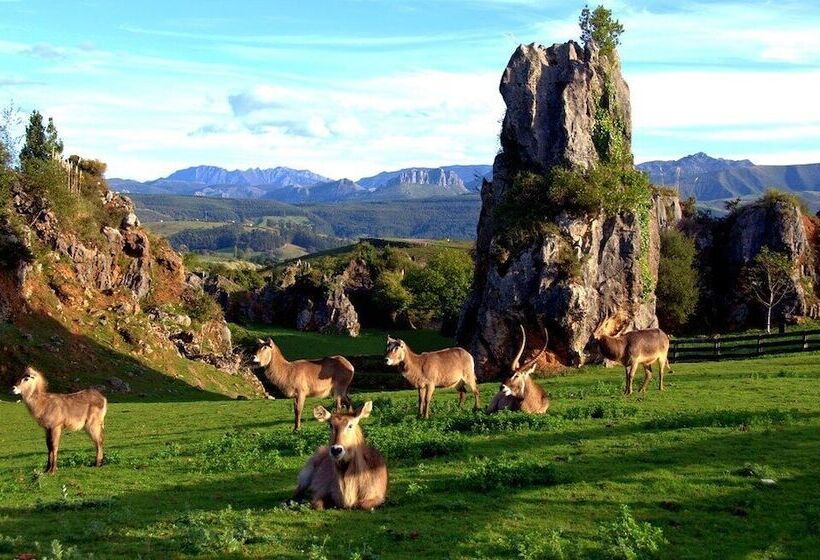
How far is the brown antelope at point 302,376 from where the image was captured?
2095 centimetres

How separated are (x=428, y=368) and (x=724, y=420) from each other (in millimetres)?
7831

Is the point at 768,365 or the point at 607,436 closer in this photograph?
the point at 607,436

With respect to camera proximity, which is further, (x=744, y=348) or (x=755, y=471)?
(x=744, y=348)

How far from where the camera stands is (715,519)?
10.9 m

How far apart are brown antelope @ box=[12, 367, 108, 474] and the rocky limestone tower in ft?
80.4

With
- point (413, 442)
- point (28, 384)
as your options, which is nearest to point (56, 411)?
point (28, 384)

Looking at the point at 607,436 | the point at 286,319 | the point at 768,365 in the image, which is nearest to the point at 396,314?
the point at 286,319

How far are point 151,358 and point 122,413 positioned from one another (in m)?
16.1

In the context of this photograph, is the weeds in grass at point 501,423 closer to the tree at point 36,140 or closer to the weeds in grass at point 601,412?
the weeds in grass at point 601,412

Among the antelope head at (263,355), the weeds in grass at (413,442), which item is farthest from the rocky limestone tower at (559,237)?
the weeds in grass at (413,442)

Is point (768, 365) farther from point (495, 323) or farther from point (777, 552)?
Result: point (777, 552)

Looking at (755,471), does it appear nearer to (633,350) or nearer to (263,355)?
(633,350)

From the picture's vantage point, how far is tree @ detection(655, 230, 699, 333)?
6188cm

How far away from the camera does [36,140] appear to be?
62.2 meters
